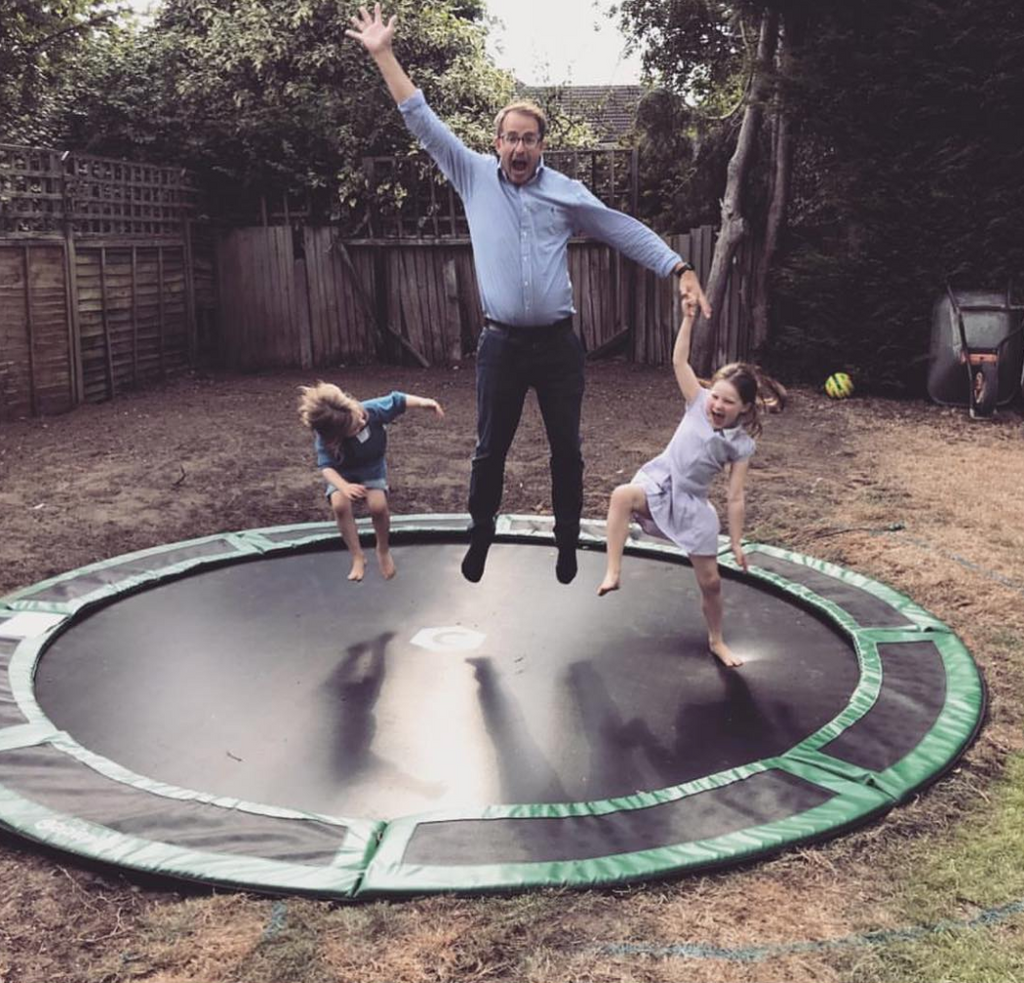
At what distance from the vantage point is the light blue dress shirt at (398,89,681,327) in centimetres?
266

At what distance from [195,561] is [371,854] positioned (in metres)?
2.02

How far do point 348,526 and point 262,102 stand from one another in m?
6.24

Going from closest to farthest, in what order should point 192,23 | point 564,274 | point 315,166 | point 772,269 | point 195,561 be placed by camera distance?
point 564,274 < point 195,561 < point 772,269 < point 315,166 < point 192,23

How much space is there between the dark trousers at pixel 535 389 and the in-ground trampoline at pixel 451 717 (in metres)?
0.49

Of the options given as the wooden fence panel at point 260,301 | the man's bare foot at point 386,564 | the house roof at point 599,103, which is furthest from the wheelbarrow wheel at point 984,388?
the wooden fence panel at point 260,301

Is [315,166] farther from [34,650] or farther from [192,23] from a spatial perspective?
[34,650]

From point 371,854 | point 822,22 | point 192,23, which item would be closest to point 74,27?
point 192,23

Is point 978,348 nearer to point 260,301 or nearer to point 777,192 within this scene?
point 777,192

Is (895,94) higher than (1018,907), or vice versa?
(895,94)

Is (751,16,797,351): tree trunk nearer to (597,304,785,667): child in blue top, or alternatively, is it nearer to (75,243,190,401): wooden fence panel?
(75,243,190,401): wooden fence panel

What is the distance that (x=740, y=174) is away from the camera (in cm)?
715

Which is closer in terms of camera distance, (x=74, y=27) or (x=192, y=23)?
(x=74, y=27)

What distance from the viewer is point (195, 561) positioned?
11.7ft

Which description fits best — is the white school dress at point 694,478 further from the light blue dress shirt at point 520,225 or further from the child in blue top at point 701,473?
the light blue dress shirt at point 520,225
